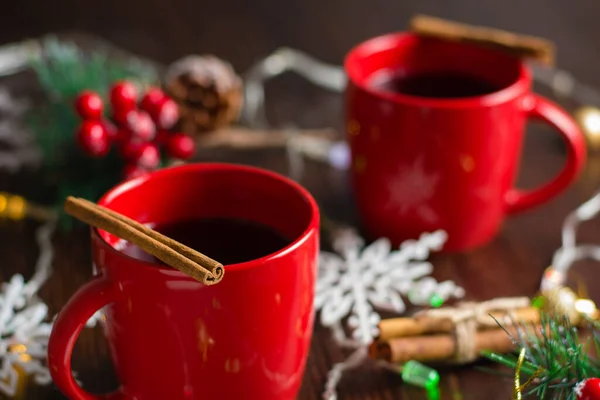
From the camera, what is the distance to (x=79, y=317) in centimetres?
56

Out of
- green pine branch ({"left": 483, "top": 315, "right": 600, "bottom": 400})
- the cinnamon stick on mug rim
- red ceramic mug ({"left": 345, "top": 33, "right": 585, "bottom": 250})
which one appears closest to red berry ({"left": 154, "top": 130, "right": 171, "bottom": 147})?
red ceramic mug ({"left": 345, "top": 33, "right": 585, "bottom": 250})

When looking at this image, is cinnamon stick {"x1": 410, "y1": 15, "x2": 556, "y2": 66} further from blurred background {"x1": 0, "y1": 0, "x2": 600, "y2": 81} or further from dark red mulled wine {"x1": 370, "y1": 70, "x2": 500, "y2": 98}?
blurred background {"x1": 0, "y1": 0, "x2": 600, "y2": 81}

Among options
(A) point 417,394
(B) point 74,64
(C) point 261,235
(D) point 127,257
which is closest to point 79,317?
(D) point 127,257

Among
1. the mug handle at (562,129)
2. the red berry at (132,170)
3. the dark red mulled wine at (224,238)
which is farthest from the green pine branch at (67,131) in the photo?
the mug handle at (562,129)

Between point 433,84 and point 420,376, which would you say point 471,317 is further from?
point 433,84

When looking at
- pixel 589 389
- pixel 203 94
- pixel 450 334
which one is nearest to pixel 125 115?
pixel 203 94

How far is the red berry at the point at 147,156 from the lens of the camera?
34.8 inches

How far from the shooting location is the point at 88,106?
0.86 metres

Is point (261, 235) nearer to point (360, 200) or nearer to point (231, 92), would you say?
point (360, 200)

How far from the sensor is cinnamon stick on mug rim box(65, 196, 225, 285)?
1.75ft

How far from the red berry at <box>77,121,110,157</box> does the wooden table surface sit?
94 mm

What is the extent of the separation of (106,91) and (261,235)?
394 millimetres

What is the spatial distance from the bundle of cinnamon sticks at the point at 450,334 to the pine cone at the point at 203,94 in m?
0.43

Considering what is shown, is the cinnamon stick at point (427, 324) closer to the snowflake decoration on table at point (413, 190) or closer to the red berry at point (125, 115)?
the snowflake decoration on table at point (413, 190)
